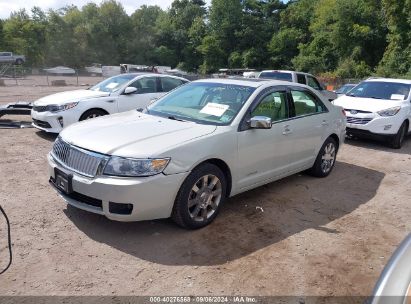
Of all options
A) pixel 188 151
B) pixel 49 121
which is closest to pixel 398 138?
pixel 188 151

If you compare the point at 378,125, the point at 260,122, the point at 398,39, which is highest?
the point at 398,39

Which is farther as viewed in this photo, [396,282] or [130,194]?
[130,194]

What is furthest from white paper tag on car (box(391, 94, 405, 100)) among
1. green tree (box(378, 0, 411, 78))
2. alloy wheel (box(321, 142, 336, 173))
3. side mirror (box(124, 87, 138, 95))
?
green tree (box(378, 0, 411, 78))

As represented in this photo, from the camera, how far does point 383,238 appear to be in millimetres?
4324

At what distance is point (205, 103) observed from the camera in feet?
16.3

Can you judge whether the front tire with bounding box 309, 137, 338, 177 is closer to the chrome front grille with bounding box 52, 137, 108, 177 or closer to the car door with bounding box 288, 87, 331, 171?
the car door with bounding box 288, 87, 331, 171

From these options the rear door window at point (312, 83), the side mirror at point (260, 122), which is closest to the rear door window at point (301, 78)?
the rear door window at point (312, 83)

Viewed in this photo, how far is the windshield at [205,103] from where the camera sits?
4.66 m

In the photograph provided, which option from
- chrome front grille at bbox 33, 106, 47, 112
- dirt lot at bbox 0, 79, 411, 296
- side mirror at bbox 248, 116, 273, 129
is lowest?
dirt lot at bbox 0, 79, 411, 296

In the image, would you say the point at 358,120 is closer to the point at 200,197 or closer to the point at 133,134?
the point at 200,197

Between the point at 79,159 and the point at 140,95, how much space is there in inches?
197

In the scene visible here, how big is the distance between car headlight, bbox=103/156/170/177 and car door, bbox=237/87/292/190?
4.03 ft

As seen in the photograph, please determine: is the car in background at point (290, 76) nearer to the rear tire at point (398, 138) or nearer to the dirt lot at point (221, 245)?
the rear tire at point (398, 138)

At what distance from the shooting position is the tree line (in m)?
45.1
